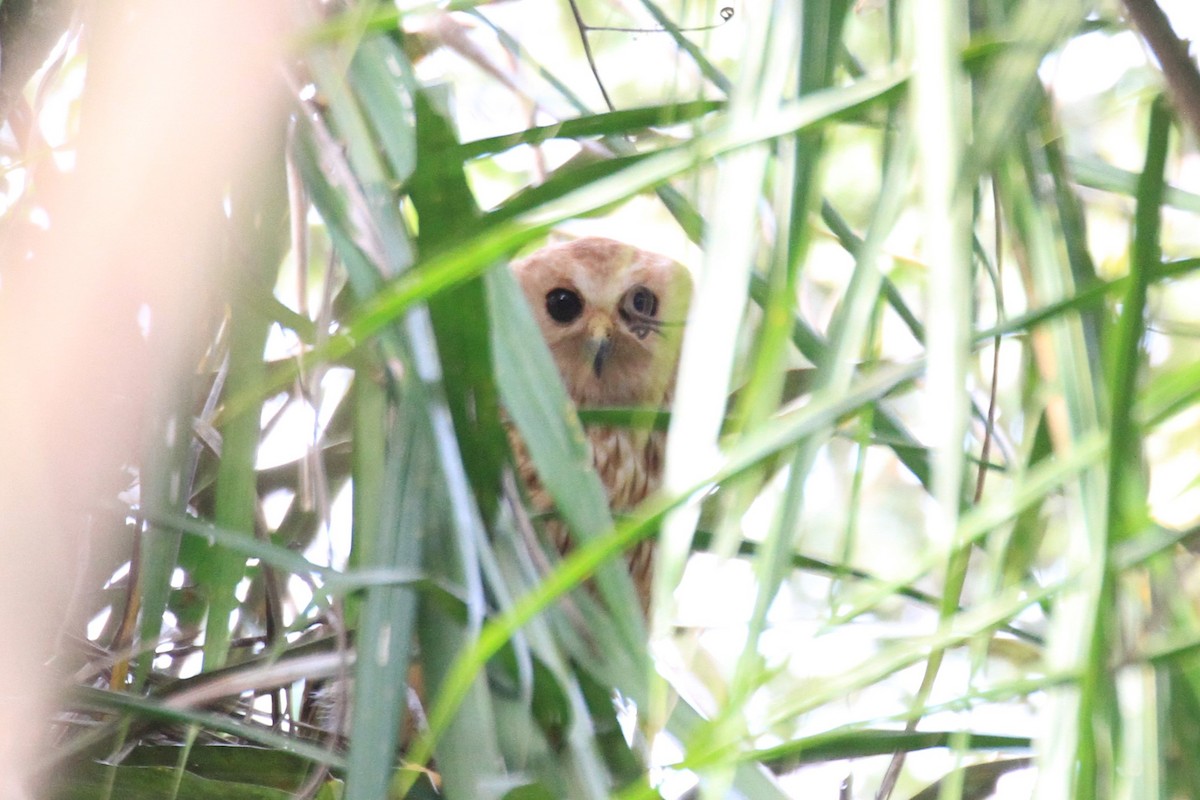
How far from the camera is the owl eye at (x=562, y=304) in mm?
2254

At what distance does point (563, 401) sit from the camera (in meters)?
0.73

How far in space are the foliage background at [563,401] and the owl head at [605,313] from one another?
3.05 ft

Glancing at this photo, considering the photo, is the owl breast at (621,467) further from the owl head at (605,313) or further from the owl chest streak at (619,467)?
the owl head at (605,313)

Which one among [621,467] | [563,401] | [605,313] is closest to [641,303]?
[605,313]

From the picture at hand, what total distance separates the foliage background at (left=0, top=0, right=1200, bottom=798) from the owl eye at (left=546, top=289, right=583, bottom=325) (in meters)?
0.94

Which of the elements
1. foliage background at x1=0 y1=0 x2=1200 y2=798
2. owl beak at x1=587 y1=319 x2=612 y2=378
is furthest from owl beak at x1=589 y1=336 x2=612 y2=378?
foliage background at x1=0 y1=0 x2=1200 y2=798

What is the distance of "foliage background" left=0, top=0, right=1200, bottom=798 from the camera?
0.54m

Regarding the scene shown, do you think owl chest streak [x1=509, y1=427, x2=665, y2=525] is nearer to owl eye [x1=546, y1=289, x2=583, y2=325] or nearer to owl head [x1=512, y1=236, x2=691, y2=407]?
owl head [x1=512, y1=236, x2=691, y2=407]

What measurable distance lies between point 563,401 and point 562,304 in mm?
1530

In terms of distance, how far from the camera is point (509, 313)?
77 centimetres

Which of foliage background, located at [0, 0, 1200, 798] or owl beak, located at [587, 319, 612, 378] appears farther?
owl beak, located at [587, 319, 612, 378]

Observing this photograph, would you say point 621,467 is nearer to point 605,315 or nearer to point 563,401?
point 605,315

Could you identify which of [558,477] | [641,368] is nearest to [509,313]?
[558,477]

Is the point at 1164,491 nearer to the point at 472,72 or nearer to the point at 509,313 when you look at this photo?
the point at 472,72
